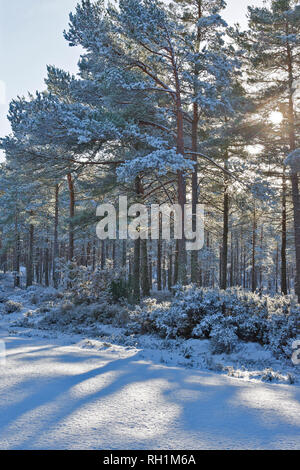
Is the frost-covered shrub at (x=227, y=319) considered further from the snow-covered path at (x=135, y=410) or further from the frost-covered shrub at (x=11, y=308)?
the frost-covered shrub at (x=11, y=308)

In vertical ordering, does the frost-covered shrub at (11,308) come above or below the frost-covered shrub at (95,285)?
below

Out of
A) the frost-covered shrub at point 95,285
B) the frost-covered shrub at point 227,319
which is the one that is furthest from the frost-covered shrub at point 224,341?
the frost-covered shrub at point 95,285

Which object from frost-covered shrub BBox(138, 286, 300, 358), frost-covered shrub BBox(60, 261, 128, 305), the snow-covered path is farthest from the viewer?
frost-covered shrub BBox(60, 261, 128, 305)

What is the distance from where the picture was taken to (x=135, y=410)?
108 inches

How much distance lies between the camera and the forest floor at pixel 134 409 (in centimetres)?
217

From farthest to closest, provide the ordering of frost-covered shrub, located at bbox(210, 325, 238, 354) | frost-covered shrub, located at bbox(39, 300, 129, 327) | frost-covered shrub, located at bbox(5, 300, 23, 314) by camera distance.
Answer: frost-covered shrub, located at bbox(5, 300, 23, 314), frost-covered shrub, located at bbox(39, 300, 129, 327), frost-covered shrub, located at bbox(210, 325, 238, 354)

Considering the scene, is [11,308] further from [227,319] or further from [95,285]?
[227,319]

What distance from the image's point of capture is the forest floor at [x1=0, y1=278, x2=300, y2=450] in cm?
217

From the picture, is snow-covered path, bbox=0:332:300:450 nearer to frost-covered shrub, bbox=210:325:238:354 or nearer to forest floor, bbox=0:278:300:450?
forest floor, bbox=0:278:300:450

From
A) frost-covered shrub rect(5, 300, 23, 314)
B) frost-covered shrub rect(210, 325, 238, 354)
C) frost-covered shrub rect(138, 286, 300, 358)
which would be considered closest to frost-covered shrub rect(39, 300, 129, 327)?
frost-covered shrub rect(138, 286, 300, 358)

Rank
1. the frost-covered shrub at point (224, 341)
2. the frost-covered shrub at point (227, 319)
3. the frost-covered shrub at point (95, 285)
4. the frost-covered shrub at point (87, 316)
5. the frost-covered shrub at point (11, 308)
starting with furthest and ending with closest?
the frost-covered shrub at point (11, 308), the frost-covered shrub at point (95, 285), the frost-covered shrub at point (87, 316), the frost-covered shrub at point (227, 319), the frost-covered shrub at point (224, 341)

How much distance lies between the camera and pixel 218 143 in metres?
15.6

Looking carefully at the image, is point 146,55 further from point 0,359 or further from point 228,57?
point 0,359
